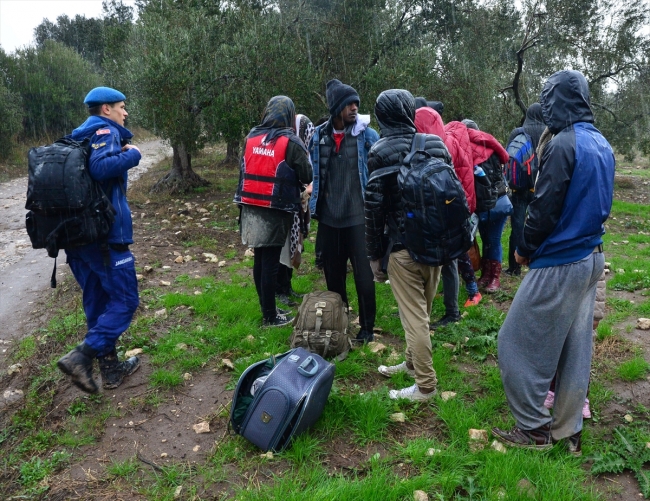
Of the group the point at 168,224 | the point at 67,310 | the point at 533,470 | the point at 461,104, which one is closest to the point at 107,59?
the point at 168,224

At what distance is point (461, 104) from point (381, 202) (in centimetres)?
961

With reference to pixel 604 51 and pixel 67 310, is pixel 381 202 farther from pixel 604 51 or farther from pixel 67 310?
pixel 604 51

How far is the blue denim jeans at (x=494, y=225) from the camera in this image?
6066 millimetres

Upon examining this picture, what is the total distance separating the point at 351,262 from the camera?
15.6 ft

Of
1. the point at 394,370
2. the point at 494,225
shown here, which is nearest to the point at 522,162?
the point at 494,225

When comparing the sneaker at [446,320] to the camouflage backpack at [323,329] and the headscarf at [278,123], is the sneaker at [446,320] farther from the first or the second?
the headscarf at [278,123]

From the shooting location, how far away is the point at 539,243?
3010 mm

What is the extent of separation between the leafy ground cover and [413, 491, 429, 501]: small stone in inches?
1.5

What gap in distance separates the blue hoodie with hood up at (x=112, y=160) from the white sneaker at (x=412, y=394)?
2.45 meters

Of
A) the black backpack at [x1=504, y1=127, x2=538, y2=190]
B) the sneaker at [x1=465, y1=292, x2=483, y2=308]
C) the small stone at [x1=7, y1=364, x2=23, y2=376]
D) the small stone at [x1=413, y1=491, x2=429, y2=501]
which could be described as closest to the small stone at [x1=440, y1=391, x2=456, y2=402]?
the small stone at [x1=413, y1=491, x2=429, y2=501]

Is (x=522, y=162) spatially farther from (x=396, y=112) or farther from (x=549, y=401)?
(x=549, y=401)

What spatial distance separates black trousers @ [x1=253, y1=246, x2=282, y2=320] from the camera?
5109 mm

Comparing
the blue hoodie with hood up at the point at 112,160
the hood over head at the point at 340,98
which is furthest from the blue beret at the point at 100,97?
the hood over head at the point at 340,98

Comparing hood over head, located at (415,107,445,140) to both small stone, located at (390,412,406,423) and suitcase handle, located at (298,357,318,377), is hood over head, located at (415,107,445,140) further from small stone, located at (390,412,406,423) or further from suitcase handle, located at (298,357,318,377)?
small stone, located at (390,412,406,423)
